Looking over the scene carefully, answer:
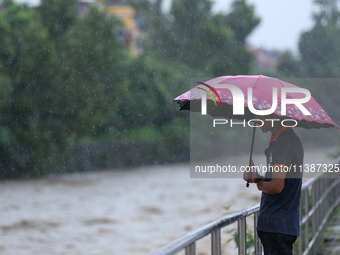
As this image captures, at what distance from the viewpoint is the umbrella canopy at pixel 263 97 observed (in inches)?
126

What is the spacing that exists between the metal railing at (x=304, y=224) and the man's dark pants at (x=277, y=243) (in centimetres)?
12

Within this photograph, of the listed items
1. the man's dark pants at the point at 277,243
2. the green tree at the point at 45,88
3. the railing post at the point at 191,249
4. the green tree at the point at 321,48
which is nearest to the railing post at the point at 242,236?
the man's dark pants at the point at 277,243

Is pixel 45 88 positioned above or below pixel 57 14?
below

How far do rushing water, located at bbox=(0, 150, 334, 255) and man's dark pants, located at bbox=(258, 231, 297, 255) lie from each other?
1507 millimetres

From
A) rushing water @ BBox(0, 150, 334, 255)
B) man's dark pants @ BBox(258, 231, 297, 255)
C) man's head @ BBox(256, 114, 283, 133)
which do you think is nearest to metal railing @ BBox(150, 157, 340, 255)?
man's dark pants @ BBox(258, 231, 297, 255)

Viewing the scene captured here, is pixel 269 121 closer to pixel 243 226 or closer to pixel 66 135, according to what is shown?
pixel 243 226

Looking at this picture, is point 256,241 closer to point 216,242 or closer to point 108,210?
point 216,242

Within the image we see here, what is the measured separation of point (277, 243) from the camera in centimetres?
308

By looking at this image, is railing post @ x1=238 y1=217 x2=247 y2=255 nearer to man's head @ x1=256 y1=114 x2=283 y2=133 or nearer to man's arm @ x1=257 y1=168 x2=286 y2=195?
man's arm @ x1=257 y1=168 x2=286 y2=195

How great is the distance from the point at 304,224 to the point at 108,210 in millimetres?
9103

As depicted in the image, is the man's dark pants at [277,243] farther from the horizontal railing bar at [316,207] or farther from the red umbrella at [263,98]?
the horizontal railing bar at [316,207]

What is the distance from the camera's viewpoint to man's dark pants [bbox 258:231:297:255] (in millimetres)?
3057

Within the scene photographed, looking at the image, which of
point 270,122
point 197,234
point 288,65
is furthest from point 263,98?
point 288,65

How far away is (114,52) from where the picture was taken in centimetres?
2347
